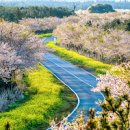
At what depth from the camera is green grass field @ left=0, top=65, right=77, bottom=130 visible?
40.8 metres

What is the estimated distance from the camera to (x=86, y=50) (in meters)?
112

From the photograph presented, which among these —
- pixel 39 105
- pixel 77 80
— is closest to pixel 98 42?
pixel 77 80

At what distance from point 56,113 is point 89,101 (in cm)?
907

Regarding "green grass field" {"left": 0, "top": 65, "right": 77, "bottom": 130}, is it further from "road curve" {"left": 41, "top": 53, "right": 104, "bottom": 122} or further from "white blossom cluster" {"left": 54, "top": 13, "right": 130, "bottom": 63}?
"white blossom cluster" {"left": 54, "top": 13, "right": 130, "bottom": 63}

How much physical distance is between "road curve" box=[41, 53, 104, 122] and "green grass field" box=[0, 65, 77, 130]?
1171 mm

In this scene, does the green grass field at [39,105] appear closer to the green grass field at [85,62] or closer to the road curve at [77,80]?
the road curve at [77,80]

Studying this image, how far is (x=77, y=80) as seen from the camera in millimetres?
71062

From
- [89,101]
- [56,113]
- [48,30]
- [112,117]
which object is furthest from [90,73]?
[48,30]

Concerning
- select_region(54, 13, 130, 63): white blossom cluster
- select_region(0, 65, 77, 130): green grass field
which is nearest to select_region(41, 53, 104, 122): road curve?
select_region(0, 65, 77, 130): green grass field

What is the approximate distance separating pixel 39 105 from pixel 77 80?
23.6 meters

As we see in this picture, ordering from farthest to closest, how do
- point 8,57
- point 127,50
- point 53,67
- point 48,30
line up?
point 48,30
point 127,50
point 53,67
point 8,57

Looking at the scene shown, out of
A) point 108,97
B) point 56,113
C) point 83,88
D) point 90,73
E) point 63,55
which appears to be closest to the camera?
point 108,97

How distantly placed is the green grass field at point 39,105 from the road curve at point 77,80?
117 centimetres

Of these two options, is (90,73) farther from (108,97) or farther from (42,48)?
(108,97)
